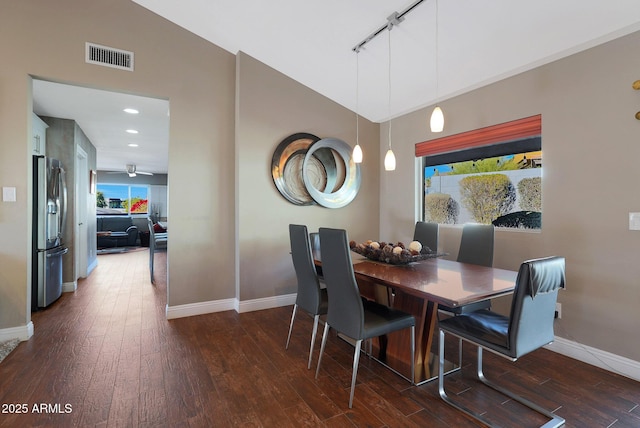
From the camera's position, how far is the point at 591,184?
7.87 feet

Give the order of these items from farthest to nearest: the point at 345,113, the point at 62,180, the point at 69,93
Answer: the point at 345,113, the point at 62,180, the point at 69,93

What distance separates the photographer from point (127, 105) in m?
4.03

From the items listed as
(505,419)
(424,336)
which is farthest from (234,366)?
(505,419)

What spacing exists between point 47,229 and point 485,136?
4700mm

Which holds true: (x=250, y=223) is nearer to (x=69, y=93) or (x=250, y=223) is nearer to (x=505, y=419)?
(x=69, y=93)

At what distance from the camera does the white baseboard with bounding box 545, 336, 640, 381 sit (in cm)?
220

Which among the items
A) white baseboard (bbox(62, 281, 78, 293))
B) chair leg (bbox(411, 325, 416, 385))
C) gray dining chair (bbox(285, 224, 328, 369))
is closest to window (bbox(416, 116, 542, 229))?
chair leg (bbox(411, 325, 416, 385))

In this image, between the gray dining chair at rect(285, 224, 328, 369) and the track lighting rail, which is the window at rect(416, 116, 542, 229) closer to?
the track lighting rail

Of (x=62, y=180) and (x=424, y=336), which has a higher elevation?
(x=62, y=180)

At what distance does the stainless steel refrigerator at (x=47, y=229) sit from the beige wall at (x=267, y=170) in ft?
6.47

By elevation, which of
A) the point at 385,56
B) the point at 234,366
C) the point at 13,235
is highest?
the point at 385,56

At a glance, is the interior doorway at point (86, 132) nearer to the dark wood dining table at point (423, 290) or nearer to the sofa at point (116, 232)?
the dark wood dining table at point (423, 290)

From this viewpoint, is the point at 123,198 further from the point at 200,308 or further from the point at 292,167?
the point at 292,167

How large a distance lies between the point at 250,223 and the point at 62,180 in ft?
7.92
